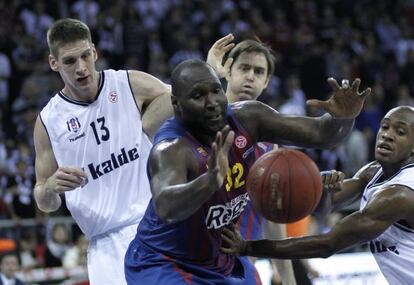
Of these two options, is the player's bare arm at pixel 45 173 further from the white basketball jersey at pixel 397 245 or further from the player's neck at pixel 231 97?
the white basketball jersey at pixel 397 245

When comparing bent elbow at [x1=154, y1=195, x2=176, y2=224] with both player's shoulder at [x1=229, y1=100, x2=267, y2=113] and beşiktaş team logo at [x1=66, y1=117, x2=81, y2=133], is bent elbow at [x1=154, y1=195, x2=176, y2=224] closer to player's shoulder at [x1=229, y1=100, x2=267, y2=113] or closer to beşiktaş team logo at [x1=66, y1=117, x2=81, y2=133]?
player's shoulder at [x1=229, y1=100, x2=267, y2=113]

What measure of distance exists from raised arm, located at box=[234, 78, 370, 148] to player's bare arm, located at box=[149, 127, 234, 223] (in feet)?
1.63

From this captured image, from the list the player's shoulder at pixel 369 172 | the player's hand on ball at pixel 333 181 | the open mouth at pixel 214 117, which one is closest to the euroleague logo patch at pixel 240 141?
the open mouth at pixel 214 117

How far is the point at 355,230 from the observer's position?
201 inches

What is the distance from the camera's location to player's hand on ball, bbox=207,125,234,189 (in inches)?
163

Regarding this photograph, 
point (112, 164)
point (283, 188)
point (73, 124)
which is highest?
point (73, 124)

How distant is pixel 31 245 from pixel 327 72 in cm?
836

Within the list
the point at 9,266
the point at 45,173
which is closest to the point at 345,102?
the point at 45,173

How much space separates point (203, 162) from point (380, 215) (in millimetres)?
1221

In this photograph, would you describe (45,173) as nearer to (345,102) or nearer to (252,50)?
(252,50)

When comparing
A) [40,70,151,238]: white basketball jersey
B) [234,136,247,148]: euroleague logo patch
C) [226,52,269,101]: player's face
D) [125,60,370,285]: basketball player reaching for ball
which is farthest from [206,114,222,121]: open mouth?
[226,52,269,101]: player's face

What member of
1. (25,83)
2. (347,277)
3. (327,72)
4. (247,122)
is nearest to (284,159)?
(247,122)

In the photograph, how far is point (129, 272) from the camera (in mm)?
5020

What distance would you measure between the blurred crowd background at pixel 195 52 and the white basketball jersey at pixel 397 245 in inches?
262
